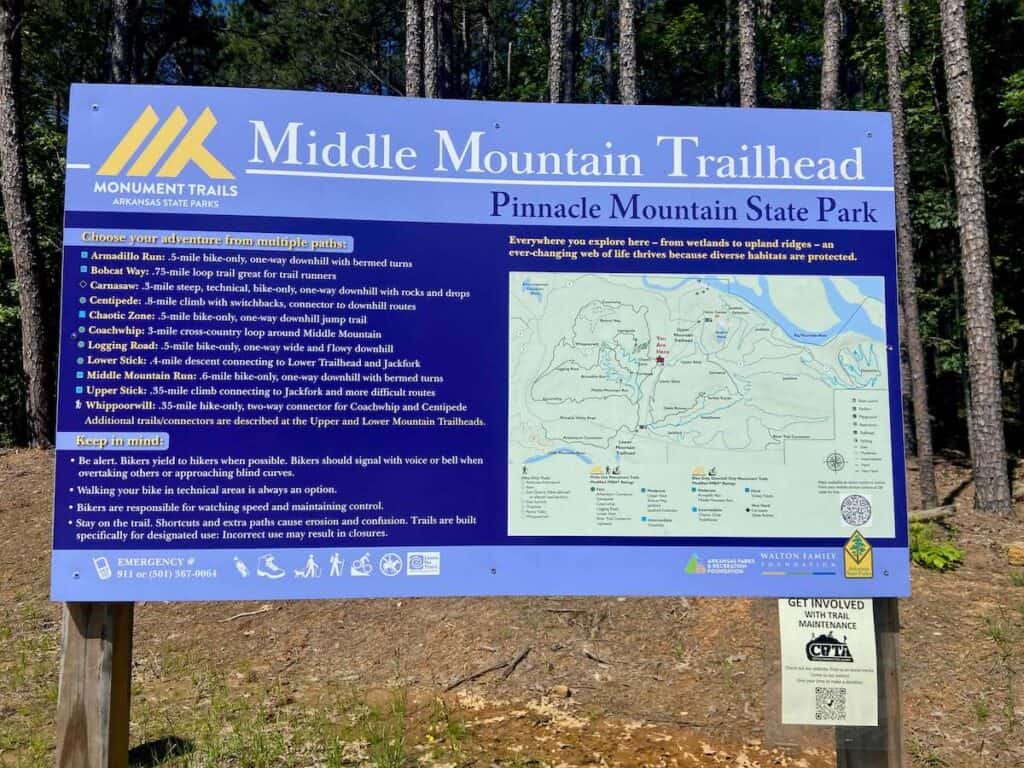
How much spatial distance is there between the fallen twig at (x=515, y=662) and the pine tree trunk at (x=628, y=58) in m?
9.72

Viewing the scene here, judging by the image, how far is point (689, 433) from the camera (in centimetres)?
275

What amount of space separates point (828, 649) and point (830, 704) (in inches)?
8.0

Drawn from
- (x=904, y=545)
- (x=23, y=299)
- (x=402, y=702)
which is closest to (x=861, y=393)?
(x=904, y=545)

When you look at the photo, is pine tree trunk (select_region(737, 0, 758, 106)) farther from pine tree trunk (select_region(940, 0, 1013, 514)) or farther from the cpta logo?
the cpta logo

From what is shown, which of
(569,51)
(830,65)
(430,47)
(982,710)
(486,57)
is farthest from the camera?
(486,57)

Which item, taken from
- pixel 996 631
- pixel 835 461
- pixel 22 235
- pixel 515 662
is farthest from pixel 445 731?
pixel 22 235

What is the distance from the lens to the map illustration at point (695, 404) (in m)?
2.70

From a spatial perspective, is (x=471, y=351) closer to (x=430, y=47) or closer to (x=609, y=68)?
(x=430, y=47)

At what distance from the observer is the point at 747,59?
1391cm

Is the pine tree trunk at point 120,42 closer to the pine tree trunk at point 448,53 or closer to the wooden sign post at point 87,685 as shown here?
the pine tree trunk at point 448,53

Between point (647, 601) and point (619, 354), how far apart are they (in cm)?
434

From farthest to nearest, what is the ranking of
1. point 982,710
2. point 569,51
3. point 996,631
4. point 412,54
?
point 569,51
point 412,54
point 996,631
point 982,710

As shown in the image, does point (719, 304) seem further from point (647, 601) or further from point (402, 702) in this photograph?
point (647, 601)

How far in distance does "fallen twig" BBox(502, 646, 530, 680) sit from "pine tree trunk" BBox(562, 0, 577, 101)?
60.3ft
